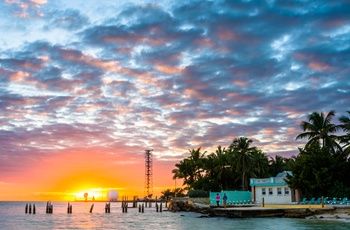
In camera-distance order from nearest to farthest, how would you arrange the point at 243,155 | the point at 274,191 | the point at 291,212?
the point at 291,212 → the point at 274,191 → the point at 243,155

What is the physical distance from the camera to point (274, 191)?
2463 inches

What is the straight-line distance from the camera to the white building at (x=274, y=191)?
60.7 metres

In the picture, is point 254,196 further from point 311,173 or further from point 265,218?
point 265,218

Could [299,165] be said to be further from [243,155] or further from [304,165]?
[243,155]

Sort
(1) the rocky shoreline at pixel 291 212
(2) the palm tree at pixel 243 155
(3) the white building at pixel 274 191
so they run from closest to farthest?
(1) the rocky shoreline at pixel 291 212 < (3) the white building at pixel 274 191 < (2) the palm tree at pixel 243 155

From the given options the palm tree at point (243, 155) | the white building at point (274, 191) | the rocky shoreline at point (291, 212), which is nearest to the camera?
the rocky shoreline at point (291, 212)

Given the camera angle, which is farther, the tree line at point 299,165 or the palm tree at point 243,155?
the palm tree at point 243,155

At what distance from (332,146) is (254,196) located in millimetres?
14291

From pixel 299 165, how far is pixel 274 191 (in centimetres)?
840

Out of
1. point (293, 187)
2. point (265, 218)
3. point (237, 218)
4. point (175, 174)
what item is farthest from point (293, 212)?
point (175, 174)

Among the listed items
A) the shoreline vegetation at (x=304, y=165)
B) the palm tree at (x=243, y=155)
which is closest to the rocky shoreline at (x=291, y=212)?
Answer: the shoreline vegetation at (x=304, y=165)

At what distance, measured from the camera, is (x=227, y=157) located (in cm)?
8450

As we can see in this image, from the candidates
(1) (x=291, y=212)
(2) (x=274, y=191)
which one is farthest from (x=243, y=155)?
(1) (x=291, y=212)

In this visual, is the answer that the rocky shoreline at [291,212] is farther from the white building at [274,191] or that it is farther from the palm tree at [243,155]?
the palm tree at [243,155]
